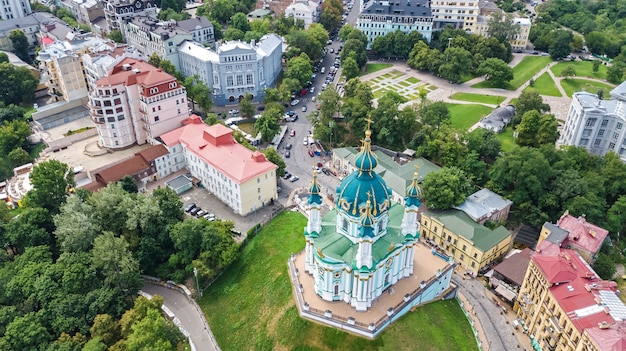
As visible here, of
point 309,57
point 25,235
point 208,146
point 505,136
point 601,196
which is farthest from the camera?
point 309,57

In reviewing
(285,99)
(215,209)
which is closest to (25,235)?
(215,209)

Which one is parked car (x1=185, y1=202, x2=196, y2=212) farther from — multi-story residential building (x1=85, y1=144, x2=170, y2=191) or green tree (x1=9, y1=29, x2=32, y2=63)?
green tree (x1=9, y1=29, x2=32, y2=63)

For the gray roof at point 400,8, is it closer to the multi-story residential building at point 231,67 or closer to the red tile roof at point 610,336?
the multi-story residential building at point 231,67

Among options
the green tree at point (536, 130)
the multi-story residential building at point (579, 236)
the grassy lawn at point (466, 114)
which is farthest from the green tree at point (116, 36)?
the multi-story residential building at point (579, 236)

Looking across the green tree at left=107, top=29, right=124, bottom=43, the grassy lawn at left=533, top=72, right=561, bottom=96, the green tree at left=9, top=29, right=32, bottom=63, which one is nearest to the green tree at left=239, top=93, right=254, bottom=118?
the green tree at left=107, top=29, right=124, bottom=43

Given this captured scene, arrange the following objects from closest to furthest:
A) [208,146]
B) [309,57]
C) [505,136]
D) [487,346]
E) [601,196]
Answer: [487,346] → [601,196] → [208,146] → [505,136] → [309,57]

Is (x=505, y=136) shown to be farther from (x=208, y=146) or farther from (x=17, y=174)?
(x=17, y=174)

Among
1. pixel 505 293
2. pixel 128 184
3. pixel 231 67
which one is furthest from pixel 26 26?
pixel 505 293
